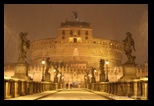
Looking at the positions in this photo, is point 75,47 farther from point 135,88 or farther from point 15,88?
point 135,88

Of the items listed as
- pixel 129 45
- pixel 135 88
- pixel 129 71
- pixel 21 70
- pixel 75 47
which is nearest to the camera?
pixel 135 88

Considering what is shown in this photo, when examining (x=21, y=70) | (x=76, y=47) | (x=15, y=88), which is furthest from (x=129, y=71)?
(x=76, y=47)

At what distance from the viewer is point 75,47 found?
120 metres

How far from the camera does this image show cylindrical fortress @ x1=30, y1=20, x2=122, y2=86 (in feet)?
393

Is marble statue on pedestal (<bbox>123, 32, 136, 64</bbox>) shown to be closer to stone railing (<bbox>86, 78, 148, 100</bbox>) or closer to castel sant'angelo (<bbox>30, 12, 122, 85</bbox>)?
stone railing (<bbox>86, 78, 148, 100</bbox>)

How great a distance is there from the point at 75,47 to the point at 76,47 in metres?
0.37

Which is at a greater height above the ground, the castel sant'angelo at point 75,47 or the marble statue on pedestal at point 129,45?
the castel sant'angelo at point 75,47

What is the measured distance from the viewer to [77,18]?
432 feet

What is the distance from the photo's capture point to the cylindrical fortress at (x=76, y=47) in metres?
120

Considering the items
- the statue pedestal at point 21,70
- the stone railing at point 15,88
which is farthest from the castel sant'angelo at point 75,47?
the stone railing at point 15,88

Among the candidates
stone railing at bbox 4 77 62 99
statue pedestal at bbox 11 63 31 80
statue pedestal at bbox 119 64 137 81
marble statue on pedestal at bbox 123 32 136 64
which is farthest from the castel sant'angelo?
stone railing at bbox 4 77 62 99

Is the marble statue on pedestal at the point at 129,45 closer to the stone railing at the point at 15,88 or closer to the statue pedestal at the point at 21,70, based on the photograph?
the stone railing at the point at 15,88

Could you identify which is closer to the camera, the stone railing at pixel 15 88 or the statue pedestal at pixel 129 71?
the stone railing at pixel 15 88

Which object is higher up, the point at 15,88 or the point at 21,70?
the point at 21,70
